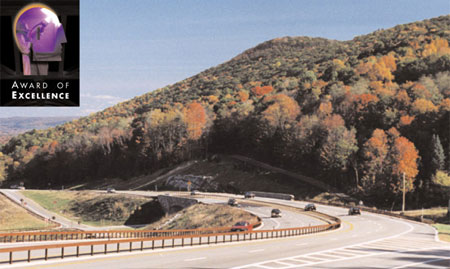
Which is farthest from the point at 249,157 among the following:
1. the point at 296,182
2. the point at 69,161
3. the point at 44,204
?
the point at 69,161

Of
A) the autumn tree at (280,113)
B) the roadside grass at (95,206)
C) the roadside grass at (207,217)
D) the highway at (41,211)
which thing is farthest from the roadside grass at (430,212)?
the highway at (41,211)

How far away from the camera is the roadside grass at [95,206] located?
9699 cm

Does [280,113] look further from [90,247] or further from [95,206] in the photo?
[90,247]

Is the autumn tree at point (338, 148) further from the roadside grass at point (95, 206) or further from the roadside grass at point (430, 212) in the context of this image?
the roadside grass at point (95, 206)

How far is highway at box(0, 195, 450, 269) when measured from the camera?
2523cm

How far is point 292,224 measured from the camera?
5656 cm

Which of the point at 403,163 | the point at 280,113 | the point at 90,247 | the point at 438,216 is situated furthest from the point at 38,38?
the point at 280,113

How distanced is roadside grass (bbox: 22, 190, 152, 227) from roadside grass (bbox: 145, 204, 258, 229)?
1817 cm

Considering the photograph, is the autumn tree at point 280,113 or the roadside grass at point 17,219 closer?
the roadside grass at point 17,219

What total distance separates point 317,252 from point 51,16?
21.8 m

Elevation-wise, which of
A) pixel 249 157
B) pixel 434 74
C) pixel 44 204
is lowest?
pixel 44 204

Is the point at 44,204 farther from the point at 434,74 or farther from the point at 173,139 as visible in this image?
the point at 434,74

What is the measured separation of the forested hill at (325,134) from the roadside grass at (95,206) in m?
34.8

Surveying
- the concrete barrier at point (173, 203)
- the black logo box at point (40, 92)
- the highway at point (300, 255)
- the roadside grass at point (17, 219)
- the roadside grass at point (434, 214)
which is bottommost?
the roadside grass at point (17, 219)
